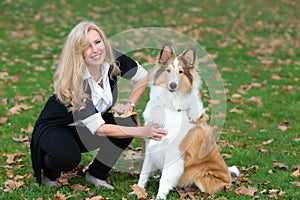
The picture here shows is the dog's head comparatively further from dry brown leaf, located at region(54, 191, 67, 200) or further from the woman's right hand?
dry brown leaf, located at region(54, 191, 67, 200)

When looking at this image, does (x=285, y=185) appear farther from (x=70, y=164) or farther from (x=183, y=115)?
(x=70, y=164)

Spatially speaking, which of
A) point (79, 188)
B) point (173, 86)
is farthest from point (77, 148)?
point (173, 86)

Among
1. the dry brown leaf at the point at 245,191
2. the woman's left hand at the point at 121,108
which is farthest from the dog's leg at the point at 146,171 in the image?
the dry brown leaf at the point at 245,191

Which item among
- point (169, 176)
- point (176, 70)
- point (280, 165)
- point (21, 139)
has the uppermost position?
point (176, 70)

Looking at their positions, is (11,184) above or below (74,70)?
below

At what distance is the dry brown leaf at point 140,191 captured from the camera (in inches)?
164

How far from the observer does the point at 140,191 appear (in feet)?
13.9

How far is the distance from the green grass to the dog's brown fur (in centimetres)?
15

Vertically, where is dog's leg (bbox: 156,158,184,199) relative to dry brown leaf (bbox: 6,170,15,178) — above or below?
above

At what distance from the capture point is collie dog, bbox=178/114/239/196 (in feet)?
13.9

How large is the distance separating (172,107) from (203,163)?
0.62m

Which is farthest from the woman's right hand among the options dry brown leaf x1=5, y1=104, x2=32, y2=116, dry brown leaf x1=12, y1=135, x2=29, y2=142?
dry brown leaf x1=5, y1=104, x2=32, y2=116

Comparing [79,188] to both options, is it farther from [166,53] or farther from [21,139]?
[21,139]

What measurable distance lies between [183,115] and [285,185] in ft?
4.39
